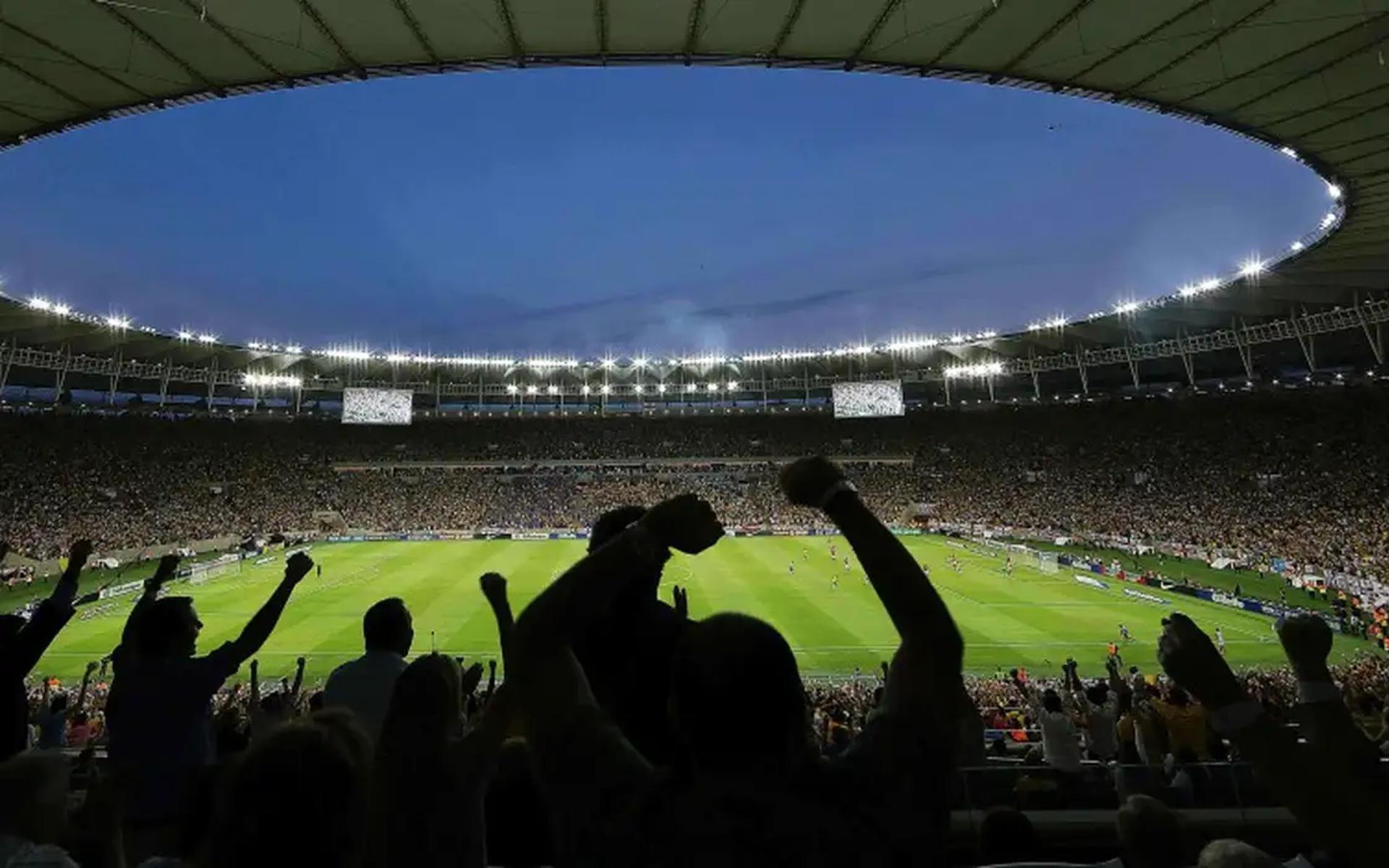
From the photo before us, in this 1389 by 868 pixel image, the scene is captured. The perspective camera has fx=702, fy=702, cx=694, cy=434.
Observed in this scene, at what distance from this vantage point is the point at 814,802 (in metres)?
1.45

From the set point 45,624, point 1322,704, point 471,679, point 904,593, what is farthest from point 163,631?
point 471,679

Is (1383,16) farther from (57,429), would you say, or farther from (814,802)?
A: (57,429)

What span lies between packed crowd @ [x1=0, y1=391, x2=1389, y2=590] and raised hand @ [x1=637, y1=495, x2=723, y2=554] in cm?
4028

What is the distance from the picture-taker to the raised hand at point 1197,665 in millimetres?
1940

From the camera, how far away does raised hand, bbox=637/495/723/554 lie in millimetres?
1930

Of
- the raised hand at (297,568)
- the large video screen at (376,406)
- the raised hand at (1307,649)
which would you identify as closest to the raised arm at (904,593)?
the raised hand at (1307,649)

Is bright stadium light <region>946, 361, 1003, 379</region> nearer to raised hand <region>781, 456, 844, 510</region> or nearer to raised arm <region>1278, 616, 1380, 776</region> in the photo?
raised arm <region>1278, 616, 1380, 776</region>

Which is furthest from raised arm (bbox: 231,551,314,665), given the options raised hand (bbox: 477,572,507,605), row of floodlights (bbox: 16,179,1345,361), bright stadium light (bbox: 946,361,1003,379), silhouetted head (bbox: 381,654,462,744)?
bright stadium light (bbox: 946,361,1003,379)

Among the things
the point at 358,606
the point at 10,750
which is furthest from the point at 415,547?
the point at 10,750

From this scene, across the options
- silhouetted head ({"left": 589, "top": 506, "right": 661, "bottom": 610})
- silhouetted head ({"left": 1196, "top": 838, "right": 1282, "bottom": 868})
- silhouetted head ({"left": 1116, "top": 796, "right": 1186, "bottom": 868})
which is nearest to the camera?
silhouetted head ({"left": 1196, "top": 838, "right": 1282, "bottom": 868})

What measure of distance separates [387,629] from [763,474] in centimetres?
6930

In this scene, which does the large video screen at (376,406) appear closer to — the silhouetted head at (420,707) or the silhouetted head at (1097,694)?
the silhouetted head at (1097,694)

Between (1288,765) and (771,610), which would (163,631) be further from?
(771,610)

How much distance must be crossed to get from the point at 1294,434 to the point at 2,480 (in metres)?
92.4
